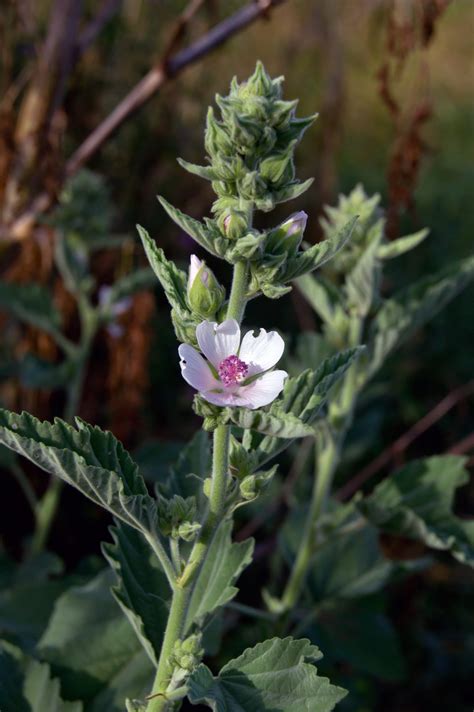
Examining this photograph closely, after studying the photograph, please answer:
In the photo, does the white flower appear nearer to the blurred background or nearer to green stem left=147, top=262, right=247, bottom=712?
green stem left=147, top=262, right=247, bottom=712

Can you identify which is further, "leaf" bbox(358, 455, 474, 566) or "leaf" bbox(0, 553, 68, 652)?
"leaf" bbox(0, 553, 68, 652)

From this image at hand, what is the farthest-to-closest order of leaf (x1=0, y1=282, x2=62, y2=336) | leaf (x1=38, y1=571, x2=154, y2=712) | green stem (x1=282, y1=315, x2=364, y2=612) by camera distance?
1. leaf (x1=0, y1=282, x2=62, y2=336)
2. green stem (x1=282, y1=315, x2=364, y2=612)
3. leaf (x1=38, y1=571, x2=154, y2=712)

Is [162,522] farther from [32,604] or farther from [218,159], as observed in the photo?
[32,604]

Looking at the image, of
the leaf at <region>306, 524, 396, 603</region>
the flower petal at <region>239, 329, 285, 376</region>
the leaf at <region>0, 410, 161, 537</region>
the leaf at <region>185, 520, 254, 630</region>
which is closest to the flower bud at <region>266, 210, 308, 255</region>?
the flower petal at <region>239, 329, 285, 376</region>

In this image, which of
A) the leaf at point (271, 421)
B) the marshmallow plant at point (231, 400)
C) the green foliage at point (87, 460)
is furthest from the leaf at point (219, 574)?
the leaf at point (271, 421)

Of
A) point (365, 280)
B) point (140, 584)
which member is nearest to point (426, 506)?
point (365, 280)

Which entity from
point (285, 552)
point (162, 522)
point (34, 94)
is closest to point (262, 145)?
point (162, 522)
